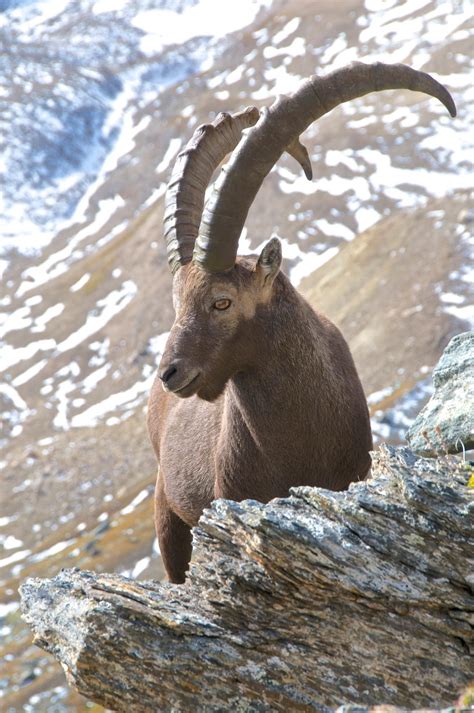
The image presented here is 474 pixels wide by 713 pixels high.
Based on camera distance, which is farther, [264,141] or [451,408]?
[264,141]

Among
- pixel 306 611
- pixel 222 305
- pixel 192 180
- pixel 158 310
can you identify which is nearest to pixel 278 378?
pixel 222 305

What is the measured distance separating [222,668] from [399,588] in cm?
183

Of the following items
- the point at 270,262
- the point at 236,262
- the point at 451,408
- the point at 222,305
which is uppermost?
the point at 236,262

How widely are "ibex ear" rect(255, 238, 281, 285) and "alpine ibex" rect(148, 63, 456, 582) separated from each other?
1 centimetres

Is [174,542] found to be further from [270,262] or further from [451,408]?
[451,408]

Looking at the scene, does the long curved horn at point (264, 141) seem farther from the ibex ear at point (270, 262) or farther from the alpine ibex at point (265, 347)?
the ibex ear at point (270, 262)

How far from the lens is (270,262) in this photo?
12.5 meters

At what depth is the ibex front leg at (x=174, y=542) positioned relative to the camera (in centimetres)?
1603

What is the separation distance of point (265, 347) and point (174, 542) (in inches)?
192

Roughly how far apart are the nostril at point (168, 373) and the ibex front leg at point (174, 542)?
4.64 m

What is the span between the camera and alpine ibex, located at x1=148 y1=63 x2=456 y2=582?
12.1m

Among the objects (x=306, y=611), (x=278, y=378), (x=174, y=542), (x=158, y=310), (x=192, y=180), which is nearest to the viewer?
(x=306, y=611)

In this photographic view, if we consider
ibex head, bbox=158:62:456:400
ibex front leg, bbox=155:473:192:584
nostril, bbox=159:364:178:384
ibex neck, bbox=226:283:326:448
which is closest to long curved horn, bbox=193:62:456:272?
ibex head, bbox=158:62:456:400

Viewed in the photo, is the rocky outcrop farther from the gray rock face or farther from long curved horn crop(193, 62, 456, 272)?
long curved horn crop(193, 62, 456, 272)
